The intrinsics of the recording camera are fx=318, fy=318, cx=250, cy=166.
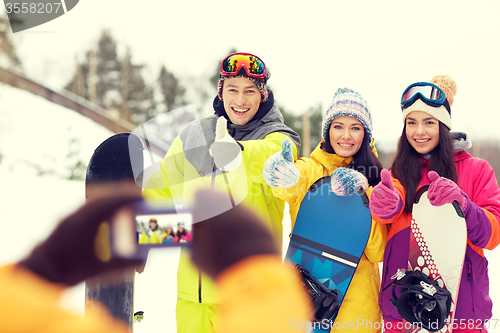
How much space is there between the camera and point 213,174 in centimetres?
164

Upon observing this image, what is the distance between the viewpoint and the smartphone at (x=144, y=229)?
5.22 ft

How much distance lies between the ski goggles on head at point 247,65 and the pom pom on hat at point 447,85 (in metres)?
1.03

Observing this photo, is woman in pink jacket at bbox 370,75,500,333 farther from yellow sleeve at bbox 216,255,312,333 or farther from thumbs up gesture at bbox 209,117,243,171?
thumbs up gesture at bbox 209,117,243,171

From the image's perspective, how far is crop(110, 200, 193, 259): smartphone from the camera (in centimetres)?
159

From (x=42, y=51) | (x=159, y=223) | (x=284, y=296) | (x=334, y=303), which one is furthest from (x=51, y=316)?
(x=42, y=51)

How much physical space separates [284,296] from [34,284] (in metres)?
1.03

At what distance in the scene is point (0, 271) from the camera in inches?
49.3

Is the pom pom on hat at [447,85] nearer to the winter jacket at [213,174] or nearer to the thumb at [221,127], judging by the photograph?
the winter jacket at [213,174]

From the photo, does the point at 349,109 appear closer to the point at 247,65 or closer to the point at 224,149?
the point at 247,65

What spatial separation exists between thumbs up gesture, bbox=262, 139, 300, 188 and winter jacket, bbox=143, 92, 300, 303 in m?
0.05

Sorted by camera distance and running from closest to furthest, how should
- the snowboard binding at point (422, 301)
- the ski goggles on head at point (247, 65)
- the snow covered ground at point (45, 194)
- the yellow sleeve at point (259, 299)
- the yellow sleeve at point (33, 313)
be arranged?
the yellow sleeve at point (33, 313)
the yellow sleeve at point (259, 299)
the snowboard binding at point (422, 301)
the snow covered ground at point (45, 194)
the ski goggles on head at point (247, 65)

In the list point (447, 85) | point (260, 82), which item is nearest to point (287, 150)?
point (260, 82)

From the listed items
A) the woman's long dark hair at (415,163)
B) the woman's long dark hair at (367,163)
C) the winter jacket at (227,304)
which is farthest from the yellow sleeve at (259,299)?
the woman's long dark hair at (415,163)

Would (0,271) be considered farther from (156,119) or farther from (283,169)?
(283,169)
